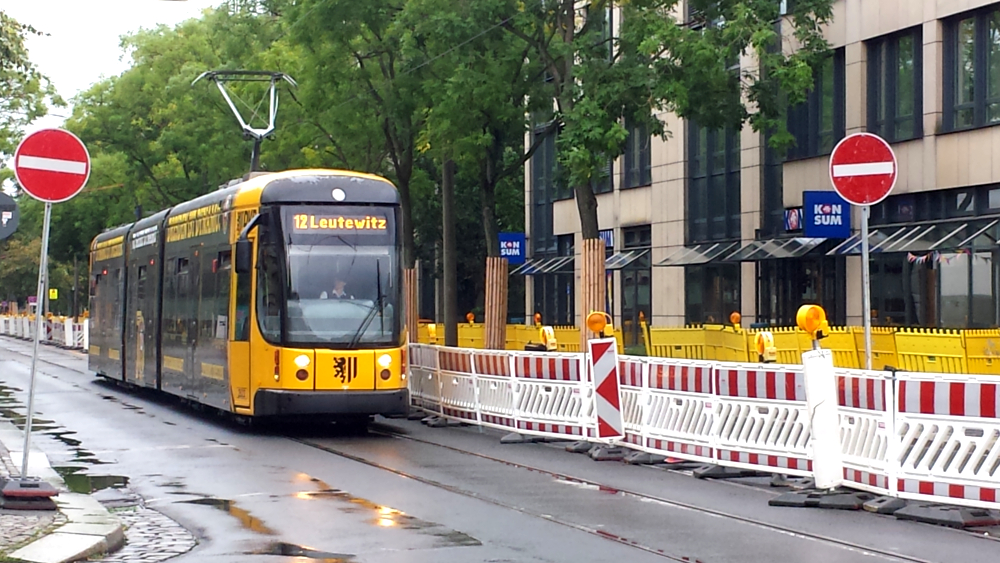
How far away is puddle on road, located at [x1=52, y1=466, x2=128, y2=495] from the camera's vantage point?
533 inches

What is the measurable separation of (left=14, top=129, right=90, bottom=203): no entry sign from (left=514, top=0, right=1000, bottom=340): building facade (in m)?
17.8

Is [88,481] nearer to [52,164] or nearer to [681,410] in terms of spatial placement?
[52,164]

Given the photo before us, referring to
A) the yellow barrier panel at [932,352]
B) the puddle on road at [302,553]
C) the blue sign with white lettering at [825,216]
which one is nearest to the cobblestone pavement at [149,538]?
the puddle on road at [302,553]

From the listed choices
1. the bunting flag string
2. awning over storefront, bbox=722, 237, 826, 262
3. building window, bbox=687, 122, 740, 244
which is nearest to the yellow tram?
the bunting flag string

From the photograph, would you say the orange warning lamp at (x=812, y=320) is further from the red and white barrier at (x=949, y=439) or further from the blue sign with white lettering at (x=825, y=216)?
the blue sign with white lettering at (x=825, y=216)

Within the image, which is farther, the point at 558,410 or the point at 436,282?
the point at 436,282

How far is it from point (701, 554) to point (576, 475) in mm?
5151

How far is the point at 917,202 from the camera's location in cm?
2947

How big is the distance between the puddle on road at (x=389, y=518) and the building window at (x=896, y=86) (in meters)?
19.7

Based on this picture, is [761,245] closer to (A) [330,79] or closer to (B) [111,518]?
(A) [330,79]

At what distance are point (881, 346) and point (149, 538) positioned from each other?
17.5 m

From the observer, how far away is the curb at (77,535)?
9.29 meters

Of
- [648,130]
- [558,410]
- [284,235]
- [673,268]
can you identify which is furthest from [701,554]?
[673,268]

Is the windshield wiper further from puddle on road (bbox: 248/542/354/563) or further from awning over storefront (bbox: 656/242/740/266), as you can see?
awning over storefront (bbox: 656/242/740/266)
